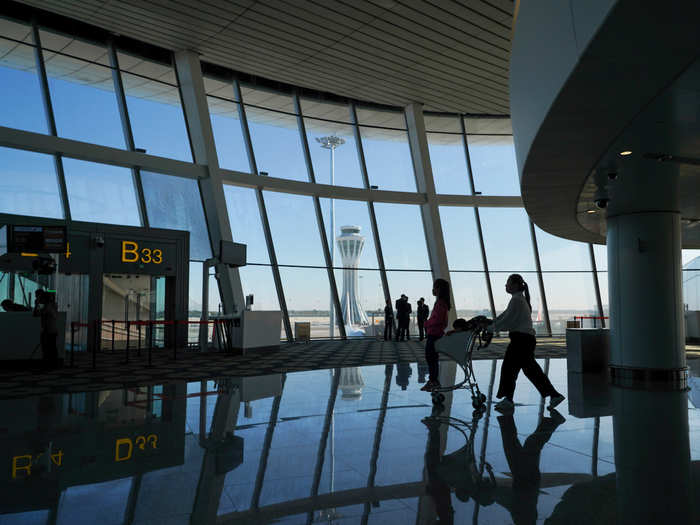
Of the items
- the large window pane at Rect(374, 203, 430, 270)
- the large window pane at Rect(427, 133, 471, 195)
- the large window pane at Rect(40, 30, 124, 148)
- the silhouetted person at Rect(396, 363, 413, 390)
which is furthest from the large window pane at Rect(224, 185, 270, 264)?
the silhouetted person at Rect(396, 363, 413, 390)

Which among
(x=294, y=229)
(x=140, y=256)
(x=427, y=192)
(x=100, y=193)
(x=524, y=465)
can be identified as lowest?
(x=524, y=465)

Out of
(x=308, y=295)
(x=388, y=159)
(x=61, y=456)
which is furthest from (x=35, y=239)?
(x=388, y=159)

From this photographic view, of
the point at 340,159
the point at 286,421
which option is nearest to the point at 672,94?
the point at 286,421

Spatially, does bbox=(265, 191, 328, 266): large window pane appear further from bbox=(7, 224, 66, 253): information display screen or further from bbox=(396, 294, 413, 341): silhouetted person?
bbox=(7, 224, 66, 253): information display screen

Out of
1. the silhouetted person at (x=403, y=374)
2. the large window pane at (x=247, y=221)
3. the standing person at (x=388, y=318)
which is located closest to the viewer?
the silhouetted person at (x=403, y=374)

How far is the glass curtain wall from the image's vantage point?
→ 1223 cm

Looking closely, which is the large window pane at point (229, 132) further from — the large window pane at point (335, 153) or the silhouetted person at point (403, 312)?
the silhouetted person at point (403, 312)

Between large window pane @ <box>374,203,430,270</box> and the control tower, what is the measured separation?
87 cm

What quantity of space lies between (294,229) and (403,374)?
8625mm

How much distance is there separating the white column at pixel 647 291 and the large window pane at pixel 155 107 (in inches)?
433

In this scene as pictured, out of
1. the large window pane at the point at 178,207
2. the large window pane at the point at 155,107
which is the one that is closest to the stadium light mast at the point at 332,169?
the large window pane at the point at 178,207

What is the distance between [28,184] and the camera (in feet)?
38.3

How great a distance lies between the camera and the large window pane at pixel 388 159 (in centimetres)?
1747

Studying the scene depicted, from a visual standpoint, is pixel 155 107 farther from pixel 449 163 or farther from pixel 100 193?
pixel 449 163
